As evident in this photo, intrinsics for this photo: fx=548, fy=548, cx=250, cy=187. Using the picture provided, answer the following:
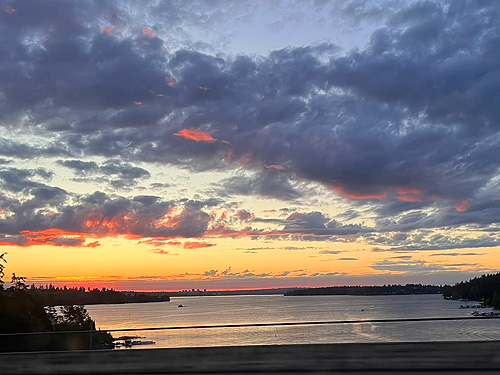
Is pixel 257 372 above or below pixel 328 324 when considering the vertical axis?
below

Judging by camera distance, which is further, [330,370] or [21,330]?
[21,330]

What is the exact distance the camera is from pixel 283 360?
8242mm

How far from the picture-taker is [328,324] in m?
8.59

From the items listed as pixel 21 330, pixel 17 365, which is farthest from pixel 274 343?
pixel 21 330

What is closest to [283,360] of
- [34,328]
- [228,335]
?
[228,335]

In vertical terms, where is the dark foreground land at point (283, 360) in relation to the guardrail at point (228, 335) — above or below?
below

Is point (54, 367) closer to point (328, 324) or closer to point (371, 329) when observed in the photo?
point (328, 324)

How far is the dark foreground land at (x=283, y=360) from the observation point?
7.85m

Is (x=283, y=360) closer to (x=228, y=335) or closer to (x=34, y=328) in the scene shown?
(x=228, y=335)

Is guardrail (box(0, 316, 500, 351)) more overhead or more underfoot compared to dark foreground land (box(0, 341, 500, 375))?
more overhead

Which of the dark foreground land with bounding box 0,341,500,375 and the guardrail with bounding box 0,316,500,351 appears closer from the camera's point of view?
the dark foreground land with bounding box 0,341,500,375

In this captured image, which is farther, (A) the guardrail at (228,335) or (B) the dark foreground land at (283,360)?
(A) the guardrail at (228,335)

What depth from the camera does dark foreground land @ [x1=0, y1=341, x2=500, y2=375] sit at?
7848mm

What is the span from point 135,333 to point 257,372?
235cm
